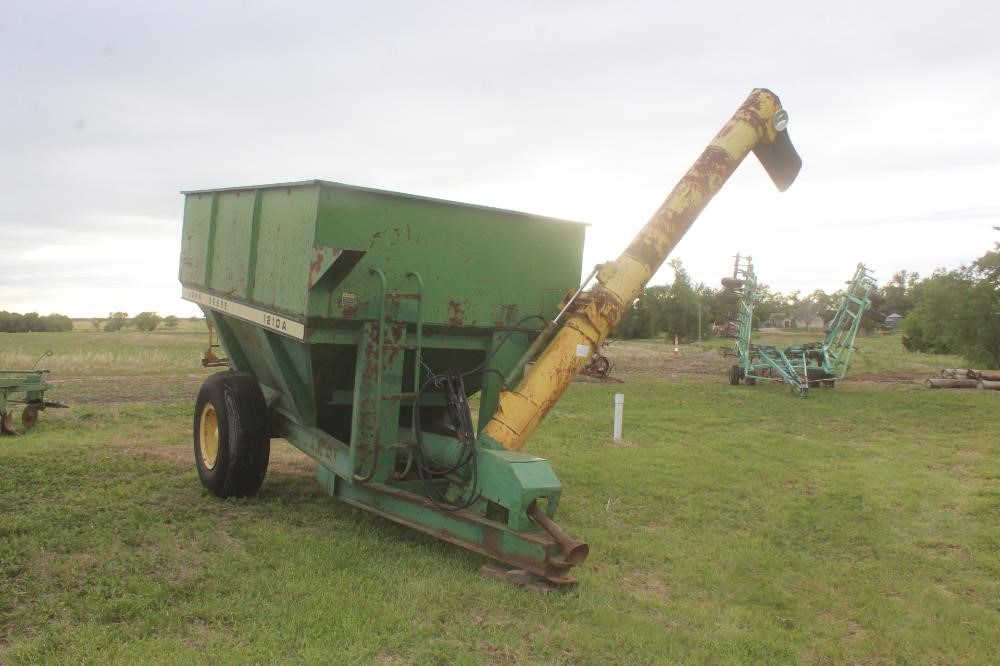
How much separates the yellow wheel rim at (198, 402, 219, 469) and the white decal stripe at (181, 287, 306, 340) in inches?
38.6

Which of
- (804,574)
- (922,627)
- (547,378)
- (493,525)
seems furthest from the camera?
(547,378)

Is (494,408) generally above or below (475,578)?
above

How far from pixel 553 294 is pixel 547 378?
96cm

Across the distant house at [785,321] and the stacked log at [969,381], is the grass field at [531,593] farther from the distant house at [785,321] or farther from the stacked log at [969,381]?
the distant house at [785,321]

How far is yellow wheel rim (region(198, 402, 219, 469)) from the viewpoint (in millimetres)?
7605

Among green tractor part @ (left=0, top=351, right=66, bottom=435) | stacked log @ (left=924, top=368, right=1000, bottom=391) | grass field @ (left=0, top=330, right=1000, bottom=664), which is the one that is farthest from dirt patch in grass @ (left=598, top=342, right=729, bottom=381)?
green tractor part @ (left=0, top=351, right=66, bottom=435)

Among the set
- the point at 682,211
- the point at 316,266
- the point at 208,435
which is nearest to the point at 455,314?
the point at 316,266

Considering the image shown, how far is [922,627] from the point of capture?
4980mm

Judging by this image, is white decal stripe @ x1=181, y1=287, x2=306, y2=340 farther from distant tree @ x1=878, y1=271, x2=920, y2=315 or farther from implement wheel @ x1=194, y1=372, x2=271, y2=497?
distant tree @ x1=878, y1=271, x2=920, y2=315

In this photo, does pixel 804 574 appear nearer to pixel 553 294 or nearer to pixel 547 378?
pixel 547 378

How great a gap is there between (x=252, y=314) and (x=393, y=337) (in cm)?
151

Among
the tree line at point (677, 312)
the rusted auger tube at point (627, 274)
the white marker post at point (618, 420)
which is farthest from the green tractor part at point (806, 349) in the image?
the tree line at point (677, 312)

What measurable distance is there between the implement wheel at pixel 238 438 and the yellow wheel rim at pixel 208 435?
15cm

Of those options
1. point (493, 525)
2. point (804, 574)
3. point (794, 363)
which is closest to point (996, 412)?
point (794, 363)
